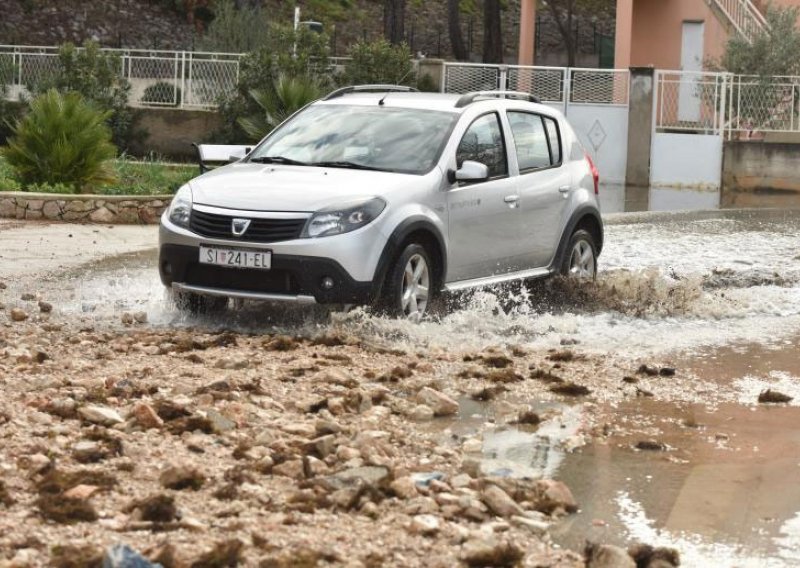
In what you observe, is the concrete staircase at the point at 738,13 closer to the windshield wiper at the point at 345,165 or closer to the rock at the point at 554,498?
the windshield wiper at the point at 345,165

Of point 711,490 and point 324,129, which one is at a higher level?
point 324,129

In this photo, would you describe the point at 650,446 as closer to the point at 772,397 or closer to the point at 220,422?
the point at 772,397

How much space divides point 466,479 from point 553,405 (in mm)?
2213

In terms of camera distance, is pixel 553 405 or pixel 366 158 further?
pixel 366 158

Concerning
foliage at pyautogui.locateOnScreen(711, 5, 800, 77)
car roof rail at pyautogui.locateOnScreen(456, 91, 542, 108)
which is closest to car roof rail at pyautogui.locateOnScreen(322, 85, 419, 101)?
car roof rail at pyautogui.locateOnScreen(456, 91, 542, 108)

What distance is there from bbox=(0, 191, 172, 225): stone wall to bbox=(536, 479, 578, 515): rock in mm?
Result: 12735

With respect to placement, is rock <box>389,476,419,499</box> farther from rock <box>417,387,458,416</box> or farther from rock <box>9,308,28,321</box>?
rock <box>9,308,28,321</box>

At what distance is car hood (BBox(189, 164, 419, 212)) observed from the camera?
11156 millimetres

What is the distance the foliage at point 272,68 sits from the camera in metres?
30.7

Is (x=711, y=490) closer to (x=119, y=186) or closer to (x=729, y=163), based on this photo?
(x=119, y=186)

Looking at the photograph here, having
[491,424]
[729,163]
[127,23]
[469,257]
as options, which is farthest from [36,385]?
[127,23]

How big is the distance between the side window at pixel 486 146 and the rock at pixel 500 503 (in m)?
5.82

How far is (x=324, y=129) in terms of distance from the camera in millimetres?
12547

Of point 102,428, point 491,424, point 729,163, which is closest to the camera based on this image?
point 102,428
